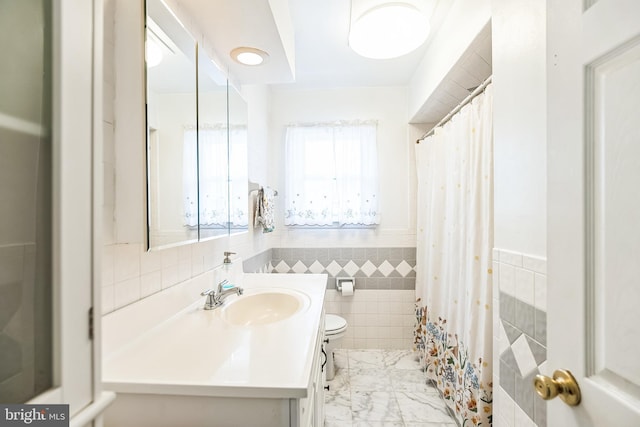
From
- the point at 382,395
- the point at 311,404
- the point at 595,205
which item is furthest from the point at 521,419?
the point at 382,395

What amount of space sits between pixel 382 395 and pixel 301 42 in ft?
8.32

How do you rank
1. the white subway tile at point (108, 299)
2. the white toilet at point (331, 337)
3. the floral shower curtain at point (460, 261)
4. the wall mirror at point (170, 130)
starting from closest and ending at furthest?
the white subway tile at point (108, 299), the wall mirror at point (170, 130), the floral shower curtain at point (460, 261), the white toilet at point (331, 337)

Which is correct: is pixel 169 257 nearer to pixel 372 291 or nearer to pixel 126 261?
pixel 126 261

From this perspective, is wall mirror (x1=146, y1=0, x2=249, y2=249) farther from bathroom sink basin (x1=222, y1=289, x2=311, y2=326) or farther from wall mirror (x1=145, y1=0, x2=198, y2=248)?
bathroom sink basin (x1=222, y1=289, x2=311, y2=326)

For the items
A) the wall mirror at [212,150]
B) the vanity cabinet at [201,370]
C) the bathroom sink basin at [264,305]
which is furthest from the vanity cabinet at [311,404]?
the wall mirror at [212,150]

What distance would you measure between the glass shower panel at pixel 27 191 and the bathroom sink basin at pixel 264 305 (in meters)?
0.97

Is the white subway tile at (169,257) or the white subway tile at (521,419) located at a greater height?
the white subway tile at (169,257)

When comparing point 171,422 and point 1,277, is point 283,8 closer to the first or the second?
point 1,277

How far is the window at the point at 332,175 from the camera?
2.57 metres

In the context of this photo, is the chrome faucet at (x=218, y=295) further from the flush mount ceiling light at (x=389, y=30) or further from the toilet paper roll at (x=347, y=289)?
the flush mount ceiling light at (x=389, y=30)

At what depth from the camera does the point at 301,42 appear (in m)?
1.94

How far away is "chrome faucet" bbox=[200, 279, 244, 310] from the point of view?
1.24m

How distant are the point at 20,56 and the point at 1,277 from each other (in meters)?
0.28

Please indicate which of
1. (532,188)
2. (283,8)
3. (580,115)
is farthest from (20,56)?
(283,8)
